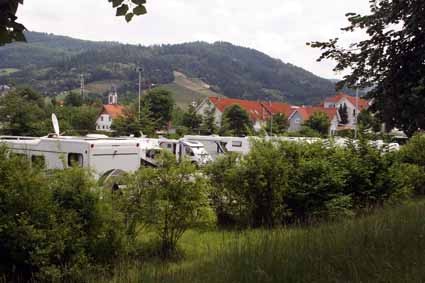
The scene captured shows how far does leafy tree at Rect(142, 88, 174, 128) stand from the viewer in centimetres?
6738

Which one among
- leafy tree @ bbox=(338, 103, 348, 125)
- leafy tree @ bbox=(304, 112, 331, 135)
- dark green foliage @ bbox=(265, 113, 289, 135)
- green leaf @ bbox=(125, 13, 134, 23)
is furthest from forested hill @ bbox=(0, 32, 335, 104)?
green leaf @ bbox=(125, 13, 134, 23)

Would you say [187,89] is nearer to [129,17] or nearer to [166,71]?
[166,71]

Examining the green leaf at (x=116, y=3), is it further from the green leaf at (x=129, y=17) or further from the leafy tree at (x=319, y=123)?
the leafy tree at (x=319, y=123)

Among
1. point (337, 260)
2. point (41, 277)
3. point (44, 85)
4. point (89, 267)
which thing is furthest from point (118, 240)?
point (44, 85)

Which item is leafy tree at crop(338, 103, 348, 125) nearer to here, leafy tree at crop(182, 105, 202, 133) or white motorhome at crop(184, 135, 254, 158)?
leafy tree at crop(182, 105, 202, 133)

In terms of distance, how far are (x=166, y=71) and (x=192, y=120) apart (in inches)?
4870

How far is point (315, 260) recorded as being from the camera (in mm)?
4324

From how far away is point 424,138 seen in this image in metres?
16.8

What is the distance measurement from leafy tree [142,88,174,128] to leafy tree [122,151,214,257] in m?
58.2

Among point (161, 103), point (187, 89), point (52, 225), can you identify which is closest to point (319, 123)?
point (161, 103)

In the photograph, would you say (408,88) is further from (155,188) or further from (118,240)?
(118,240)

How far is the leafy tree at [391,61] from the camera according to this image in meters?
7.30

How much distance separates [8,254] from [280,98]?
161 meters

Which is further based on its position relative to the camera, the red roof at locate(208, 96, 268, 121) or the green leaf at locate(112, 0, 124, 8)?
the red roof at locate(208, 96, 268, 121)
